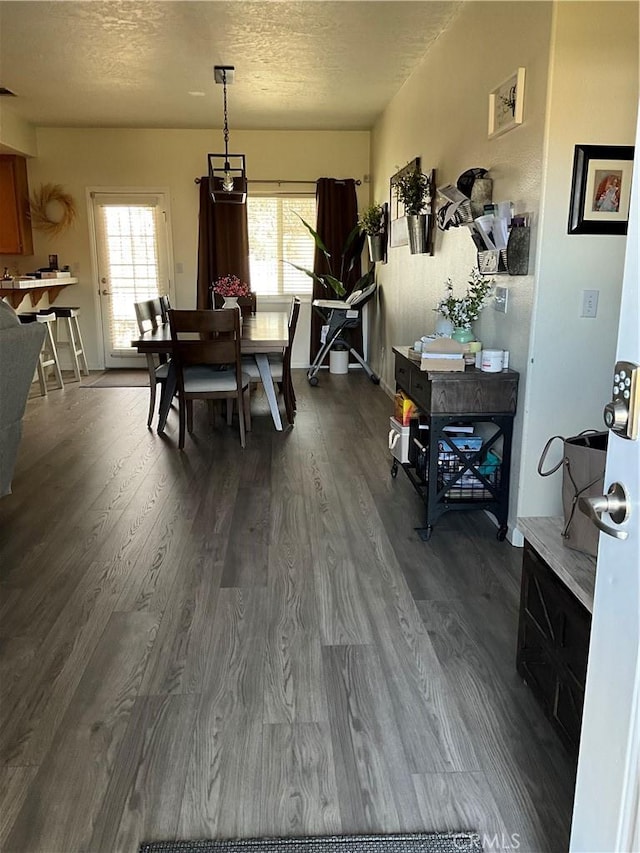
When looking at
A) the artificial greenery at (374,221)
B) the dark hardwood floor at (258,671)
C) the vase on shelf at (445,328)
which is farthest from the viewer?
the artificial greenery at (374,221)

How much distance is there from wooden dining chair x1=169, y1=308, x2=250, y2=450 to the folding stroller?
7.72 feet

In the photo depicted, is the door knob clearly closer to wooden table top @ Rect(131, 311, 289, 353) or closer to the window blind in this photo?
wooden table top @ Rect(131, 311, 289, 353)

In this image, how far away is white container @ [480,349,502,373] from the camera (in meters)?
2.91

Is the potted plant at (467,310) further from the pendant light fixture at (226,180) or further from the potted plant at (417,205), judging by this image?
the pendant light fixture at (226,180)

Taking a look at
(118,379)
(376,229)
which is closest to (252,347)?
(376,229)

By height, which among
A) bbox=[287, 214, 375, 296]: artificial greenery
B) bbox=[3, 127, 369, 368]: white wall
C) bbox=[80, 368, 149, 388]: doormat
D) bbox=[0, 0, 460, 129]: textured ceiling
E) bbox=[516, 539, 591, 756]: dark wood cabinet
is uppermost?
bbox=[0, 0, 460, 129]: textured ceiling

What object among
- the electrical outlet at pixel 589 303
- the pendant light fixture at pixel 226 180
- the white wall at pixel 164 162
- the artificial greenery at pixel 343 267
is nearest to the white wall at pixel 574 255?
the electrical outlet at pixel 589 303

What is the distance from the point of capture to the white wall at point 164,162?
723 centimetres

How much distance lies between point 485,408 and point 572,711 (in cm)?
156

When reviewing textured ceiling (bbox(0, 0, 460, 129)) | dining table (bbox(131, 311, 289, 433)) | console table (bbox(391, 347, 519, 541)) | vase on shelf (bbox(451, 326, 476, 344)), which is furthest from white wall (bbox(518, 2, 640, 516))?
dining table (bbox(131, 311, 289, 433))

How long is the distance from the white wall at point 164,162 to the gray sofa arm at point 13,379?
4704 mm

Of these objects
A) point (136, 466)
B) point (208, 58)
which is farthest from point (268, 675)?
point (208, 58)

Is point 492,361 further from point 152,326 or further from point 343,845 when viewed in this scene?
point 152,326

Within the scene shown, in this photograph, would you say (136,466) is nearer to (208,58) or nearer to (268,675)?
(268,675)
